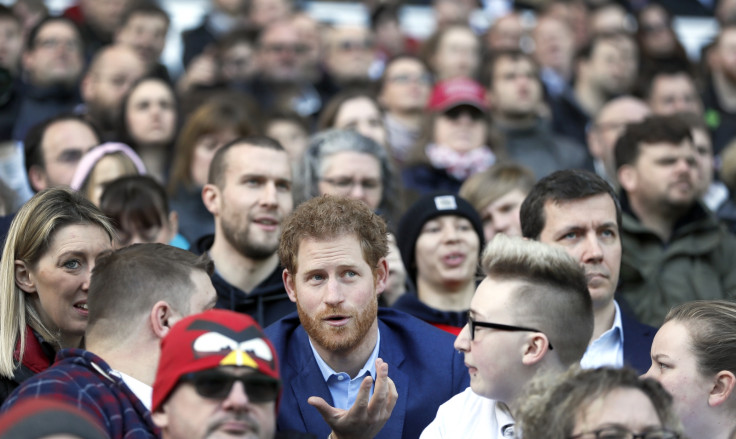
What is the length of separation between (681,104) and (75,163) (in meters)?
6.39

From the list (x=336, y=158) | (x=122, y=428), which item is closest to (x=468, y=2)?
(x=336, y=158)

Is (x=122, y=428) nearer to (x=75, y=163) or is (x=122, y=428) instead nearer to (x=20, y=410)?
(x=20, y=410)

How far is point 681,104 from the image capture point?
1101 cm

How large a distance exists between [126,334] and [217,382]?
38.1 inches

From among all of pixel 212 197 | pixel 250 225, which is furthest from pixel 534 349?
pixel 212 197

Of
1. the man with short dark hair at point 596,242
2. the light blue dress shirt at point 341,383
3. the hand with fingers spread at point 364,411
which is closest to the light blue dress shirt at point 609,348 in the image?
the man with short dark hair at point 596,242

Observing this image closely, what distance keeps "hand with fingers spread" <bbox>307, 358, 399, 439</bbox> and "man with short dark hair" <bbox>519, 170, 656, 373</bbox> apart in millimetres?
1614

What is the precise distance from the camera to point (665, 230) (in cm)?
771

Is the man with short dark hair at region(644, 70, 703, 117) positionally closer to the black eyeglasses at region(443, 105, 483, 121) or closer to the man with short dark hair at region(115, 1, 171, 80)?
the black eyeglasses at region(443, 105, 483, 121)

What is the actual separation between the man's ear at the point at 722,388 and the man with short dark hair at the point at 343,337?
1.32m

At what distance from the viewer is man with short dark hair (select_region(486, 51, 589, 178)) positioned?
10328 mm

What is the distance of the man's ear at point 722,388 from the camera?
15.9ft

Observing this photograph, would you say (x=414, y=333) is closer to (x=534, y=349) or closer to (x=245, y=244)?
(x=534, y=349)

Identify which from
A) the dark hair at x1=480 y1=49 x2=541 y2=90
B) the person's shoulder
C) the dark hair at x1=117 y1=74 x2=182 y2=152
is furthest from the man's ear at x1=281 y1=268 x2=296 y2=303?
the dark hair at x1=480 y1=49 x2=541 y2=90
